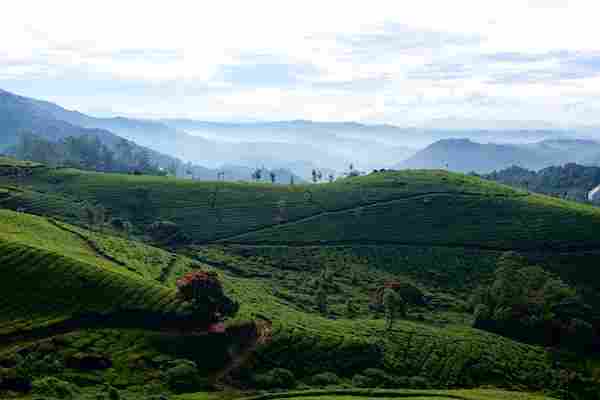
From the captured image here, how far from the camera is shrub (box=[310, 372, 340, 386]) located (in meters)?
74.4

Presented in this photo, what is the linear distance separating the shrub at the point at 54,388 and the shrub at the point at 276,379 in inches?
872

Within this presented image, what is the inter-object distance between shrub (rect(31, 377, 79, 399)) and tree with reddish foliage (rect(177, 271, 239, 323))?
76.3ft

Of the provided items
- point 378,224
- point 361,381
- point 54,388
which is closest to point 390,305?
point 361,381

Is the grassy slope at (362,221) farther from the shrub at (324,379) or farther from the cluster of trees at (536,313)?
the shrub at (324,379)

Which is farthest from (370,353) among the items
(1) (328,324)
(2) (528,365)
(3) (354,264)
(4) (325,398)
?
(3) (354,264)

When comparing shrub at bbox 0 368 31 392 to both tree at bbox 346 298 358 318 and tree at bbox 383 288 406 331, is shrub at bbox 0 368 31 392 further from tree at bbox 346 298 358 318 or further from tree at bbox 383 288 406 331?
tree at bbox 346 298 358 318

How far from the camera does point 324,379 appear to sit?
7512 centimetres

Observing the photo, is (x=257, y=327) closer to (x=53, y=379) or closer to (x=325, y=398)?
(x=325, y=398)

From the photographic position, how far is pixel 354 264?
15700cm

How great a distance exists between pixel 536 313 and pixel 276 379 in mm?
69644

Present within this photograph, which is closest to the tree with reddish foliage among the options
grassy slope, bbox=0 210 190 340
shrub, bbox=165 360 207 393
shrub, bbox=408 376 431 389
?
grassy slope, bbox=0 210 190 340

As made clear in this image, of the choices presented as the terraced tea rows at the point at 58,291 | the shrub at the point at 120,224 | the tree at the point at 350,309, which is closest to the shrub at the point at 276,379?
the terraced tea rows at the point at 58,291

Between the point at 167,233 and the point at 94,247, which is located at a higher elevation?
the point at 94,247

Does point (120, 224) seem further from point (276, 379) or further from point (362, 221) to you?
point (276, 379)
